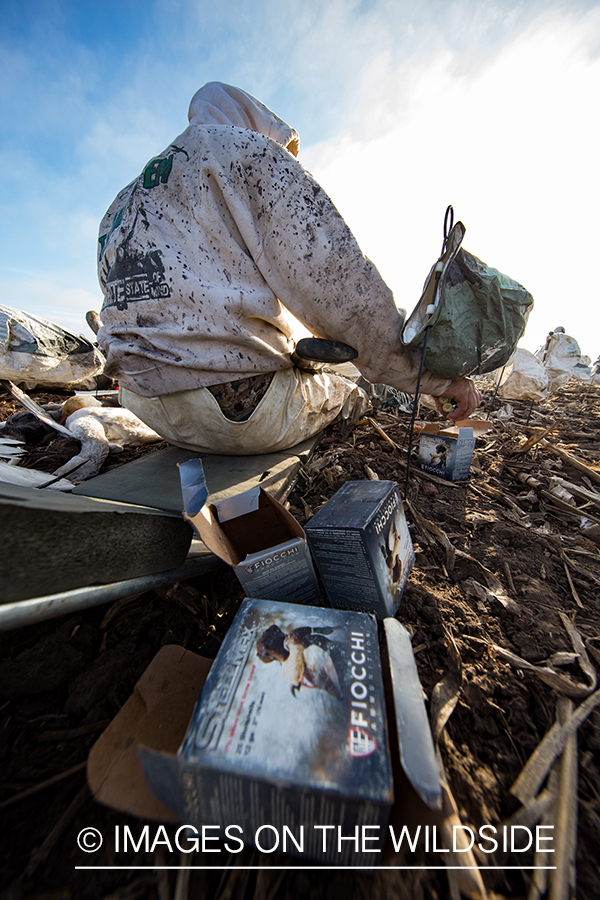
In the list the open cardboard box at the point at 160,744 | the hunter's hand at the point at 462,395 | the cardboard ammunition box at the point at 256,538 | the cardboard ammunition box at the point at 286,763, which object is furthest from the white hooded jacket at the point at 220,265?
the cardboard ammunition box at the point at 286,763

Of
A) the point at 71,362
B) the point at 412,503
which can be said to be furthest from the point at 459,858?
the point at 71,362

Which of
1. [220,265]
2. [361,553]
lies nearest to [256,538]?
[361,553]

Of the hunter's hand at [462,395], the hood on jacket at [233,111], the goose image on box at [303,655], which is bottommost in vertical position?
the goose image on box at [303,655]

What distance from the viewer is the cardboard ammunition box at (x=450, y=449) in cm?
197

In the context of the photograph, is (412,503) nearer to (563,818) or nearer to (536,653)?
(536,653)

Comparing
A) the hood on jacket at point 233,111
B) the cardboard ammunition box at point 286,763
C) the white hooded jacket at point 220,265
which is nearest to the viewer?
the cardboard ammunition box at point 286,763

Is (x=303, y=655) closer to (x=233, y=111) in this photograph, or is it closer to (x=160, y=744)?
(x=160, y=744)

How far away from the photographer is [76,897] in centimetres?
53

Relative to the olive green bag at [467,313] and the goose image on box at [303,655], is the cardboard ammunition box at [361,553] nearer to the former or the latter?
the goose image on box at [303,655]

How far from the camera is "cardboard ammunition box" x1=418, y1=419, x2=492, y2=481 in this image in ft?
6.47

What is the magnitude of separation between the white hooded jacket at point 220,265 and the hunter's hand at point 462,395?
51cm

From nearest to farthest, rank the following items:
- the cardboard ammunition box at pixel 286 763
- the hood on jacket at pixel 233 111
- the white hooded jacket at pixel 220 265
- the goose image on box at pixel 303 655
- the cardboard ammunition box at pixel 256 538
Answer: the cardboard ammunition box at pixel 286 763 < the goose image on box at pixel 303 655 < the cardboard ammunition box at pixel 256 538 < the white hooded jacket at pixel 220 265 < the hood on jacket at pixel 233 111

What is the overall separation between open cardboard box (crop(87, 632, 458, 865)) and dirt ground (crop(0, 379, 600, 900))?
60mm

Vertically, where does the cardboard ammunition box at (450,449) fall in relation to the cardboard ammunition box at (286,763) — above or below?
above
